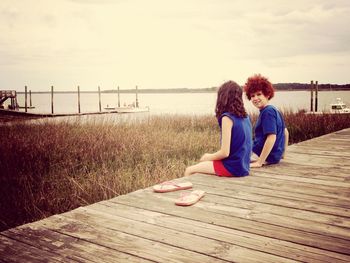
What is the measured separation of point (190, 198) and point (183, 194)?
20 centimetres

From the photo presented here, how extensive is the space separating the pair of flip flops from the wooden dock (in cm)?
5

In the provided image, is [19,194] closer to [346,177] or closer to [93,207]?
[93,207]

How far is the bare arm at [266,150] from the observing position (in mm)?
4164

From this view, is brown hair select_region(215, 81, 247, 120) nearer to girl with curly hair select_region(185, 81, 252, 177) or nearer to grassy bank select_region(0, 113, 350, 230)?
girl with curly hair select_region(185, 81, 252, 177)

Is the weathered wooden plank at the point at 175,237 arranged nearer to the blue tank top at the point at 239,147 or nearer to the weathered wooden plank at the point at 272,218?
the weathered wooden plank at the point at 272,218

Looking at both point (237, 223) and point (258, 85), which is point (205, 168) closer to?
point (258, 85)

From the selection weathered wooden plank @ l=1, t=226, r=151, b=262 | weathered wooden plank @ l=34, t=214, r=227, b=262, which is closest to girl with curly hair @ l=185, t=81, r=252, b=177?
weathered wooden plank @ l=34, t=214, r=227, b=262

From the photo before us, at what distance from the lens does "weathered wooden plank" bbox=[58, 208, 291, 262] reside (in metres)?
1.83

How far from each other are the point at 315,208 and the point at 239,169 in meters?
1.11

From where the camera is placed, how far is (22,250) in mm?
1871

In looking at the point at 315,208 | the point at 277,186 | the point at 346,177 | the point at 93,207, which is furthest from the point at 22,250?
the point at 346,177

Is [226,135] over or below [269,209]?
over

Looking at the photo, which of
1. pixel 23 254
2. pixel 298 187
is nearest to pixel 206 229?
pixel 23 254

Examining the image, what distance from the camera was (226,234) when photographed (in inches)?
83.7
